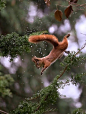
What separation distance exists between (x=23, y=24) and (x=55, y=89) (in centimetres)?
176

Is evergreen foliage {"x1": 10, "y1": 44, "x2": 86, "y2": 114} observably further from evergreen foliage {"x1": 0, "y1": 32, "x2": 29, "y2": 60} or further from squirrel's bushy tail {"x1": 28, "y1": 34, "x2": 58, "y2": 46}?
evergreen foliage {"x1": 0, "y1": 32, "x2": 29, "y2": 60}


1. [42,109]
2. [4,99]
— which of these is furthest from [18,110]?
[4,99]

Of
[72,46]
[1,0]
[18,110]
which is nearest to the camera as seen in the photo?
[18,110]

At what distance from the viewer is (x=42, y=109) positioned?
44.3 inches

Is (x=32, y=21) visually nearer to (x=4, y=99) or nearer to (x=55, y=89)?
(x=4, y=99)

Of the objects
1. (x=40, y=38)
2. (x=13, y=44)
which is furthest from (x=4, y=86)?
(x=13, y=44)

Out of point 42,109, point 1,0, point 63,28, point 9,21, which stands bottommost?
point 42,109

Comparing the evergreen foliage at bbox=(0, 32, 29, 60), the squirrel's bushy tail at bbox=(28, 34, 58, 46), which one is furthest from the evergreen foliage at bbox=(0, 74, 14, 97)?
the evergreen foliage at bbox=(0, 32, 29, 60)

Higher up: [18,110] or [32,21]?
[32,21]

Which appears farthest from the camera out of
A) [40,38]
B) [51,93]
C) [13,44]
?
[13,44]

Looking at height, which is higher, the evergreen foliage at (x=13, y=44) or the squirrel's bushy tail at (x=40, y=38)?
the evergreen foliage at (x=13, y=44)

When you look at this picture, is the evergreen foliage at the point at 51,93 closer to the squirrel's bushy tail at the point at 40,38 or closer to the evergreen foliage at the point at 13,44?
the squirrel's bushy tail at the point at 40,38

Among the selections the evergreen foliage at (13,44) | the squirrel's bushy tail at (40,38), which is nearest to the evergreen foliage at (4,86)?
the squirrel's bushy tail at (40,38)

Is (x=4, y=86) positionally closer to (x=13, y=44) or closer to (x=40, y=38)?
(x=40, y=38)
